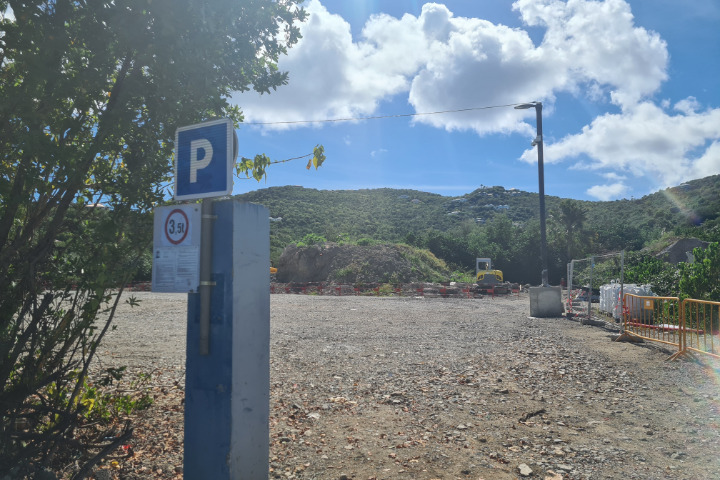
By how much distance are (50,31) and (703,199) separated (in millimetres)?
74840

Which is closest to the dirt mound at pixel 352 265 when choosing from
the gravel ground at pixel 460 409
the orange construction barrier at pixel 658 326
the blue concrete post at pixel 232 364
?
the orange construction barrier at pixel 658 326

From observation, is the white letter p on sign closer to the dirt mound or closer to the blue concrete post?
the blue concrete post

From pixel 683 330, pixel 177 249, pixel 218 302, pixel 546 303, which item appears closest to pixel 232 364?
pixel 218 302

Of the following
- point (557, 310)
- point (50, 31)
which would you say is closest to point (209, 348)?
point (50, 31)

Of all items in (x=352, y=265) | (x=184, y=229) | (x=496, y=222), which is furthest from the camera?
(x=496, y=222)

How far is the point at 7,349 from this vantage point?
11.7 ft

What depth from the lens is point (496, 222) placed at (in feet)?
191

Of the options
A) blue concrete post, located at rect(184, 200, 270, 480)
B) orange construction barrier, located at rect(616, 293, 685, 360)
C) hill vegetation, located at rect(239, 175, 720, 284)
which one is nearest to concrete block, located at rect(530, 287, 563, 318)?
orange construction barrier, located at rect(616, 293, 685, 360)

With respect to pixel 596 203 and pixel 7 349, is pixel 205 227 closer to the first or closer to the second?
pixel 7 349

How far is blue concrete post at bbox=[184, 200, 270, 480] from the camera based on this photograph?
3621mm

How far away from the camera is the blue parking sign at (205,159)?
368 centimetres

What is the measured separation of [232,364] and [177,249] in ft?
3.05

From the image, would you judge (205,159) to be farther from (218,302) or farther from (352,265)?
(352,265)

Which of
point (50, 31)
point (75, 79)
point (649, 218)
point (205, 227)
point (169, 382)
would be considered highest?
point (649, 218)
